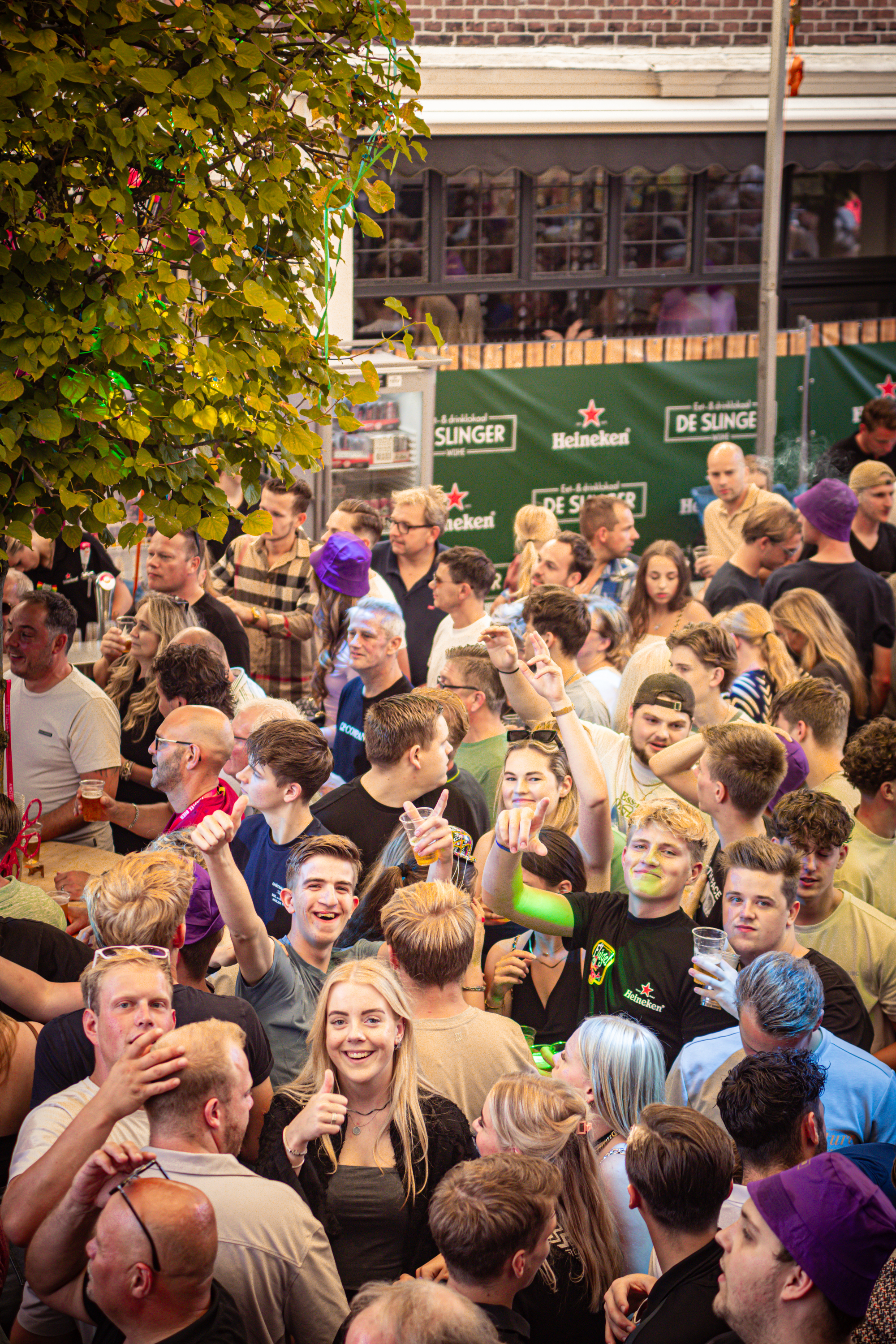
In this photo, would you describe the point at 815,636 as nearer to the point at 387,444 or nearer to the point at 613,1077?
the point at 613,1077

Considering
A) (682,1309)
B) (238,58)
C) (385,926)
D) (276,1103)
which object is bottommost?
(682,1309)

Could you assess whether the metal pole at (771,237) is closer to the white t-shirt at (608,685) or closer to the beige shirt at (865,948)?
the white t-shirt at (608,685)

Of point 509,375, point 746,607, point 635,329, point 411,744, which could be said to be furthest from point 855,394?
point 411,744

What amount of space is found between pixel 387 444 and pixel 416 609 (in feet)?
9.66

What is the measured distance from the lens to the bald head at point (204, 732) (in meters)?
4.56

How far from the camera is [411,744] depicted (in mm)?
4441

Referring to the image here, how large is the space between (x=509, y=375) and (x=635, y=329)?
6.02 feet

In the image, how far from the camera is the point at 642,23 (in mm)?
11211

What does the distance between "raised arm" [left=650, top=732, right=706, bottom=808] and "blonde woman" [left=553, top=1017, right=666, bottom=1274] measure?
4.86 feet

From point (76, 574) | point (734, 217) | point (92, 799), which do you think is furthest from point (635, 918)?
point (734, 217)

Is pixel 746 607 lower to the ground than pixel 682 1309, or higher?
higher

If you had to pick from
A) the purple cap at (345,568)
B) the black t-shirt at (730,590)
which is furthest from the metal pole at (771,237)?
the purple cap at (345,568)

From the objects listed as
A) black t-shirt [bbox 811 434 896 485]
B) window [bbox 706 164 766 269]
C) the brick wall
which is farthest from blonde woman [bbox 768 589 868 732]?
window [bbox 706 164 766 269]

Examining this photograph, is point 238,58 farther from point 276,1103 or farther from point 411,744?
point 276,1103
